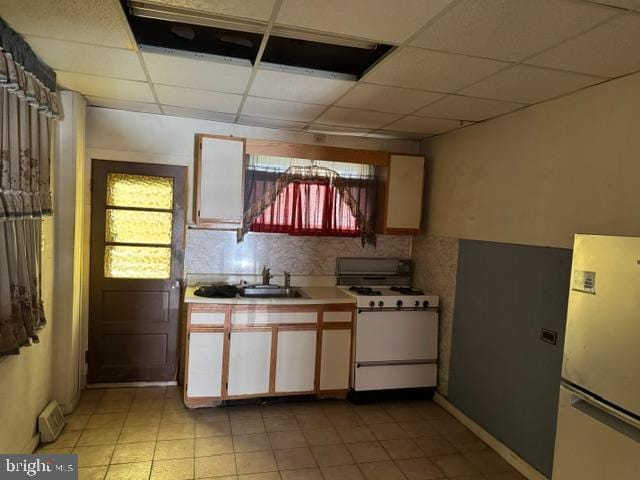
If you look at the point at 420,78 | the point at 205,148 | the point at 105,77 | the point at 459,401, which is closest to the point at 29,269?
the point at 105,77

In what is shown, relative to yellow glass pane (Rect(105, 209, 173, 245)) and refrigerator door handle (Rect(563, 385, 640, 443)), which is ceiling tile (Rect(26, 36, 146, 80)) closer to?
yellow glass pane (Rect(105, 209, 173, 245))

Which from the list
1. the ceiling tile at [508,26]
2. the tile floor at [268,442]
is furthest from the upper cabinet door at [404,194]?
the ceiling tile at [508,26]

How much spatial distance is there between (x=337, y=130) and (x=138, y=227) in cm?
204

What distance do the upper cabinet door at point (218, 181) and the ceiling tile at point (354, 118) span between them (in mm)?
816

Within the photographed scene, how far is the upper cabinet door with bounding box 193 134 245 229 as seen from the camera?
12.1 ft

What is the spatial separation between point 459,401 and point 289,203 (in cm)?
230

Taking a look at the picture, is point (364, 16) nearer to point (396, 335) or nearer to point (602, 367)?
point (602, 367)

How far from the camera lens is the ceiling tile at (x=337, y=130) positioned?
389cm

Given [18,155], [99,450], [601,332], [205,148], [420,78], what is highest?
[420,78]

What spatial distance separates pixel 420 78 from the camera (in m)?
2.46

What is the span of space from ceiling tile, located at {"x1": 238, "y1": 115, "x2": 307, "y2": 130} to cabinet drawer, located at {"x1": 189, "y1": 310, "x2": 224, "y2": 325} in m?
1.69

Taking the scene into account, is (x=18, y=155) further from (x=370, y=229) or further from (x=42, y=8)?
(x=370, y=229)

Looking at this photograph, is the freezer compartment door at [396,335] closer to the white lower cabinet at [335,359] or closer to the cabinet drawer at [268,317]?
the white lower cabinet at [335,359]

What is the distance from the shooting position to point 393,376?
3.86 meters
